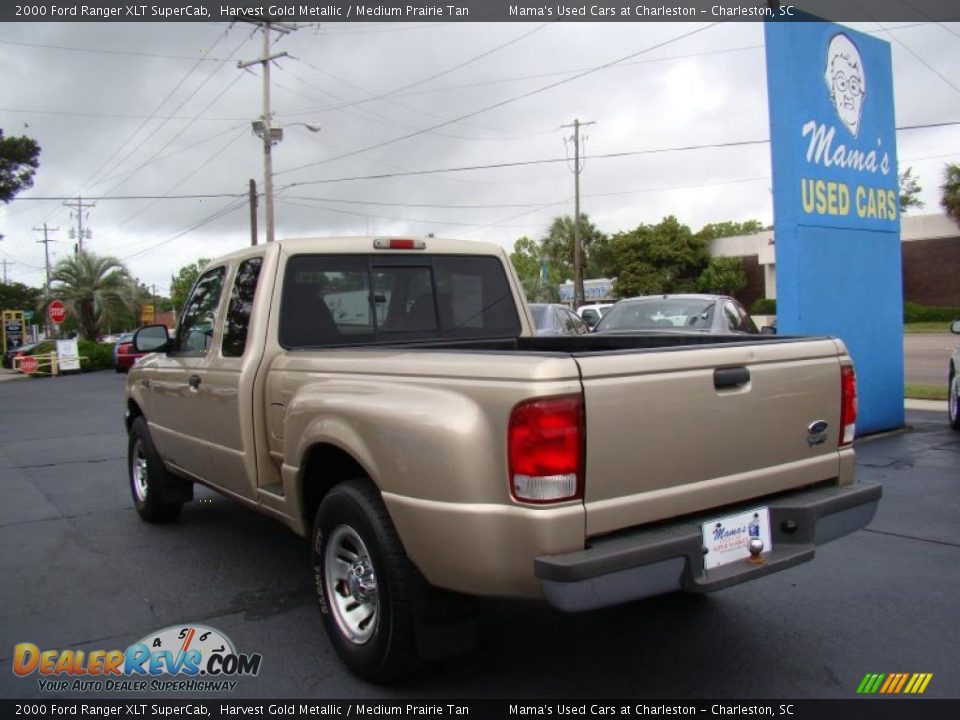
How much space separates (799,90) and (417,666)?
24.2 ft

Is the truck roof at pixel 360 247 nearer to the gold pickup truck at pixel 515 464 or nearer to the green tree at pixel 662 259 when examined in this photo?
the gold pickup truck at pixel 515 464

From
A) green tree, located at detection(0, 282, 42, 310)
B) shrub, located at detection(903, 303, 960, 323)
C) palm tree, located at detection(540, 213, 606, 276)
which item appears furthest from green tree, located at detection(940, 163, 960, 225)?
green tree, located at detection(0, 282, 42, 310)

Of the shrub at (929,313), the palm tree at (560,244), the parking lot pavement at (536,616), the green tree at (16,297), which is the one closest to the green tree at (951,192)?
the shrub at (929,313)

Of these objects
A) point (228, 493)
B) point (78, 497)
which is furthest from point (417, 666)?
point (78, 497)

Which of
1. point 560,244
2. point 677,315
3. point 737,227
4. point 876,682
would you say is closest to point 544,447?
point 876,682

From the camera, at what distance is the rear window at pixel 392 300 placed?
4.35 metres

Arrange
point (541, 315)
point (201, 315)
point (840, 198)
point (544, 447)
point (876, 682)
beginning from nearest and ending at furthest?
point (544, 447) < point (876, 682) < point (201, 315) < point (840, 198) < point (541, 315)

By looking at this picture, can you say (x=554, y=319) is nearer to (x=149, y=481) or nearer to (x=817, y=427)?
(x=149, y=481)

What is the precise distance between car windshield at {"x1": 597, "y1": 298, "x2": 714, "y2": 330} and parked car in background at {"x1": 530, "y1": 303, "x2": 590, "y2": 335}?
4.30 ft

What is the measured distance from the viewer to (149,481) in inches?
229

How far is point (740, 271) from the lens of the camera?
4759 cm

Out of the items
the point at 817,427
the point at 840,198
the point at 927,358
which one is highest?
the point at 840,198

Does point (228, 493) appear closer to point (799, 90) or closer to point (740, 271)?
point (799, 90)

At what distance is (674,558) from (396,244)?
8.68ft
